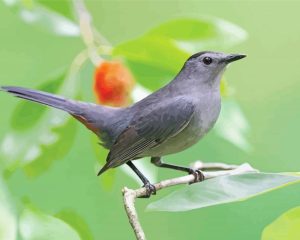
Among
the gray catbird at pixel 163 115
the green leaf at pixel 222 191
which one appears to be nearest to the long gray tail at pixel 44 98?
the gray catbird at pixel 163 115

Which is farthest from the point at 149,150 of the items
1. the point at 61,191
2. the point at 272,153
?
the point at 272,153

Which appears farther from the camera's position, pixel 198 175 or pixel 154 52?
pixel 198 175

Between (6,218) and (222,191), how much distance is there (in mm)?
166

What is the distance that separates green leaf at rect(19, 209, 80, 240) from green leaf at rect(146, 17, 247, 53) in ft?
0.69

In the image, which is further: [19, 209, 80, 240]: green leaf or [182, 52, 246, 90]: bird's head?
[182, 52, 246, 90]: bird's head

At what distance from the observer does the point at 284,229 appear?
1.31 feet

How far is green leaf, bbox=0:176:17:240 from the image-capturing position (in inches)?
19.1

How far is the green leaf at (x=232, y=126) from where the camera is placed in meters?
0.67

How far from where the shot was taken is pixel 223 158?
100 centimetres

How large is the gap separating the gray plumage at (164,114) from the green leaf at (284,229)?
0.30m

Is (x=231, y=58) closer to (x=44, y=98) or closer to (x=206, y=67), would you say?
(x=206, y=67)

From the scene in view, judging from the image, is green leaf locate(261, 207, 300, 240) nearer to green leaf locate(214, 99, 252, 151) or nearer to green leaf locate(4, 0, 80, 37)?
green leaf locate(214, 99, 252, 151)

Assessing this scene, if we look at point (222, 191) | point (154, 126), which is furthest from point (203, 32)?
point (222, 191)

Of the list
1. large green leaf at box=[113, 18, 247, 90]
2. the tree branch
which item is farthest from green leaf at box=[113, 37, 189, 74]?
the tree branch
